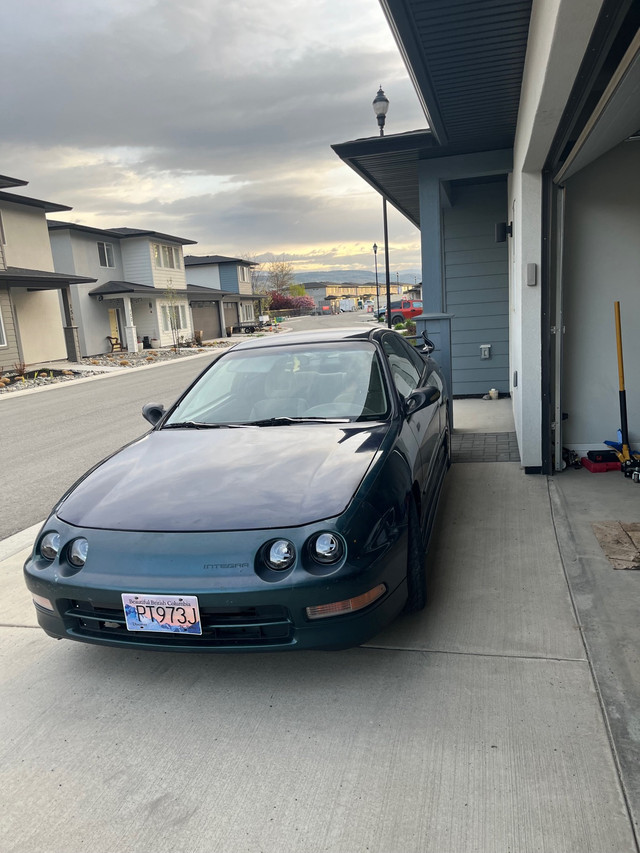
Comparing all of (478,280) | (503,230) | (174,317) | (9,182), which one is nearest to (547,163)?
(503,230)

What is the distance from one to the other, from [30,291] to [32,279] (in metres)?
3.00

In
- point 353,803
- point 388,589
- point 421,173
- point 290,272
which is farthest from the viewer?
point 290,272

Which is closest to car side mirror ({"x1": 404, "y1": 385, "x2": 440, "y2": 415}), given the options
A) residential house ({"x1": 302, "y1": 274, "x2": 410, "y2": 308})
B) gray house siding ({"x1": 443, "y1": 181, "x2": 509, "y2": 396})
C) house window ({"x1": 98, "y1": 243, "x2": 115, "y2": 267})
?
gray house siding ({"x1": 443, "y1": 181, "x2": 509, "y2": 396})

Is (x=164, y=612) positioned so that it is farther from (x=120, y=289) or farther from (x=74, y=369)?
(x=120, y=289)

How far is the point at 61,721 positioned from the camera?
8.62 ft

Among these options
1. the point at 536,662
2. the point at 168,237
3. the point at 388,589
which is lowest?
the point at 536,662

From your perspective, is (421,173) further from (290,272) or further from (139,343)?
(290,272)

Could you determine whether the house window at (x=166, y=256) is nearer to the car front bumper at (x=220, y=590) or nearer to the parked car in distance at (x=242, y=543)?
the parked car in distance at (x=242, y=543)

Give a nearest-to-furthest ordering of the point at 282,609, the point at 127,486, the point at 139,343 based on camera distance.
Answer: the point at 282,609 < the point at 127,486 < the point at 139,343

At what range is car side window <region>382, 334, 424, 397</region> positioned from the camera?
4.20 m

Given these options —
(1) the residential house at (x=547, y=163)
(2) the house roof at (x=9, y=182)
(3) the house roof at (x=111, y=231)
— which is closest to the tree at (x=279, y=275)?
(3) the house roof at (x=111, y=231)

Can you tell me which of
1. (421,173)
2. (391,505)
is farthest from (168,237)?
(391,505)

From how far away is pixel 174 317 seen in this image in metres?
34.8

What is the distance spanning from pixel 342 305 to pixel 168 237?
60.6 m
